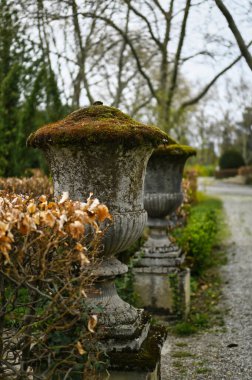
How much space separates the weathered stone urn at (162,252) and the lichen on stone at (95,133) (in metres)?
2.59

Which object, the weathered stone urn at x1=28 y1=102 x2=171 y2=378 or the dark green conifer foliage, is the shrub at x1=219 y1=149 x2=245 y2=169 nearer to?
the dark green conifer foliage

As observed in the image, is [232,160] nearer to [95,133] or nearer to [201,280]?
[201,280]

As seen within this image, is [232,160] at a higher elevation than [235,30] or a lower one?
lower

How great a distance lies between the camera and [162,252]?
18.9 ft

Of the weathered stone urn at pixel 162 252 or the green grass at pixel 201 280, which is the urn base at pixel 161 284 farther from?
the green grass at pixel 201 280

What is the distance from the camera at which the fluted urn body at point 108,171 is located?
9.66ft

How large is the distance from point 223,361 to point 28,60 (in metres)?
8.79

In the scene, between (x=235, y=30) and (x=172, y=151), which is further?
(x=235, y=30)

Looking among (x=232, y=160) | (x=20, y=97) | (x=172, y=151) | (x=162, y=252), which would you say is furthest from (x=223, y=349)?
(x=232, y=160)

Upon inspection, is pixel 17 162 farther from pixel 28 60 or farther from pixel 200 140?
pixel 200 140

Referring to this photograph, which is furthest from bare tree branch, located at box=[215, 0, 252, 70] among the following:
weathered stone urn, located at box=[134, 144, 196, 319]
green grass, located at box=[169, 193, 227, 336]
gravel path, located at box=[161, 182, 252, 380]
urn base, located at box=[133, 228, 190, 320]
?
gravel path, located at box=[161, 182, 252, 380]

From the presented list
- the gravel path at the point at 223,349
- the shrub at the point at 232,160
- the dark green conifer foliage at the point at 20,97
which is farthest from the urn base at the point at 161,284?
the shrub at the point at 232,160

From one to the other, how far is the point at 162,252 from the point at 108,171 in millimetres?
2947

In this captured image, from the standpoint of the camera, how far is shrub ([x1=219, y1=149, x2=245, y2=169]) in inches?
1718
